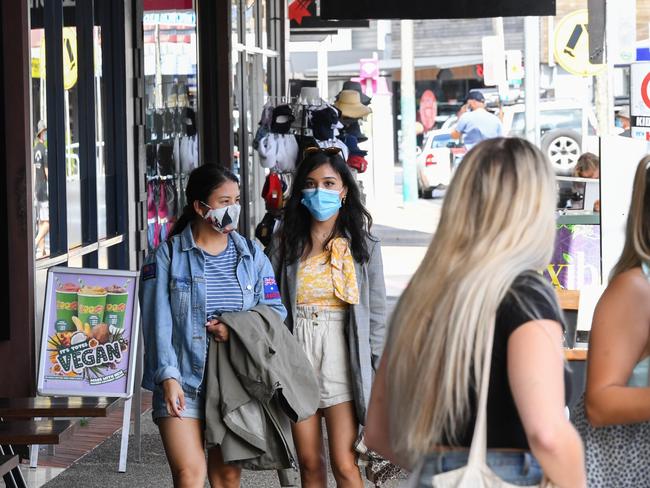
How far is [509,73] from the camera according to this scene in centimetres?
3831

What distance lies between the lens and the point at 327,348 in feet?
17.8

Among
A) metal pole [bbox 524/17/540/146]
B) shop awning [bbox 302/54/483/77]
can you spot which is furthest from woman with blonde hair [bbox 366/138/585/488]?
shop awning [bbox 302/54/483/77]

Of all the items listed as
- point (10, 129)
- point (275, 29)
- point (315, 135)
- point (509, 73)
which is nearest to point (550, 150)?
point (509, 73)

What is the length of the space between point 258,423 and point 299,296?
0.65 m

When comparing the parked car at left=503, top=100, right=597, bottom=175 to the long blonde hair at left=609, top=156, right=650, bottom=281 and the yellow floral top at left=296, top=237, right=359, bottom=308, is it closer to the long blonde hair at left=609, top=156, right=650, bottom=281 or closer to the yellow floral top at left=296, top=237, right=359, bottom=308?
the yellow floral top at left=296, top=237, right=359, bottom=308

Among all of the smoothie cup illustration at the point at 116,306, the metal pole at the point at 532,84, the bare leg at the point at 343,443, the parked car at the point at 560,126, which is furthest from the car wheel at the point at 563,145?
the bare leg at the point at 343,443

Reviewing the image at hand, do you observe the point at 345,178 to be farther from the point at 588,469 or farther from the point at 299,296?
the point at 588,469

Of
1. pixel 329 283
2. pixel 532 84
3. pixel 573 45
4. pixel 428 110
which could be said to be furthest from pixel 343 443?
pixel 428 110

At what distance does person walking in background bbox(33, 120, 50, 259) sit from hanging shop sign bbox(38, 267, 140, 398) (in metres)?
0.72

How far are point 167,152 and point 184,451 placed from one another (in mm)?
5854

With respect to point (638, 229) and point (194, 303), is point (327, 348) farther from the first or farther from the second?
point (638, 229)

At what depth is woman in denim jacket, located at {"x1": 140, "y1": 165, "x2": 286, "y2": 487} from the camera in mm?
4902

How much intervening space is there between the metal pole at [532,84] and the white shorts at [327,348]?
20.4m

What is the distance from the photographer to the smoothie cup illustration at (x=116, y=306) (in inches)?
269
